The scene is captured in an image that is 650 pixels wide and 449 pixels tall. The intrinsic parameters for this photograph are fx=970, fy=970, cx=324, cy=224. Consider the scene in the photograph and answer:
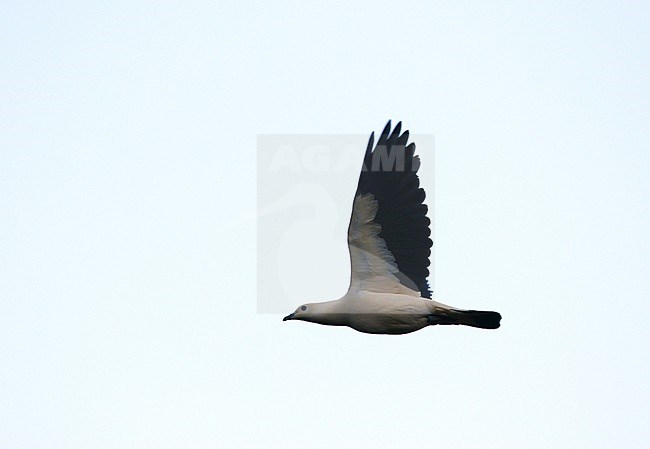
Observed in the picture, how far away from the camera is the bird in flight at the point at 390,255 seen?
1405 cm

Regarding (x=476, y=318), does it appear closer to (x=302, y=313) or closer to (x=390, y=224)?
(x=390, y=224)

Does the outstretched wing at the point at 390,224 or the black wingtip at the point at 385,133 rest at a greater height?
the black wingtip at the point at 385,133

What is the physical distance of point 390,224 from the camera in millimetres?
14367

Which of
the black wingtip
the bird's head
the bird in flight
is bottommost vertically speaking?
the bird's head

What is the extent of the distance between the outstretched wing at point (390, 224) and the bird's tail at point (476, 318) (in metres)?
0.60

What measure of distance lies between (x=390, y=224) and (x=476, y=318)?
6.11 feet

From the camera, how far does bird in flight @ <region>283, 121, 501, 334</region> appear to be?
46.1 feet

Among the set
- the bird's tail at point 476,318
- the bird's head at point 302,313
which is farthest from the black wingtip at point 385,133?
the bird's head at point 302,313

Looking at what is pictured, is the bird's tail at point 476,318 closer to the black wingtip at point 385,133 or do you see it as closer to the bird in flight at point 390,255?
the bird in flight at point 390,255

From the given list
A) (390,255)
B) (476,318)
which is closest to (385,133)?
(390,255)

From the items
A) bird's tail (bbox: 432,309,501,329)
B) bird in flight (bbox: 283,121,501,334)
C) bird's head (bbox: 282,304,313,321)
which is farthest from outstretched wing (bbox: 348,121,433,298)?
bird's head (bbox: 282,304,313,321)

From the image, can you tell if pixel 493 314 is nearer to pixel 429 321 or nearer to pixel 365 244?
pixel 429 321

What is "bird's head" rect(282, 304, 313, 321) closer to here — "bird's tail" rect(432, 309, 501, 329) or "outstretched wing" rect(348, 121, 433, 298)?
"outstretched wing" rect(348, 121, 433, 298)

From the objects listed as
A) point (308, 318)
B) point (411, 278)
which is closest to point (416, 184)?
point (411, 278)
